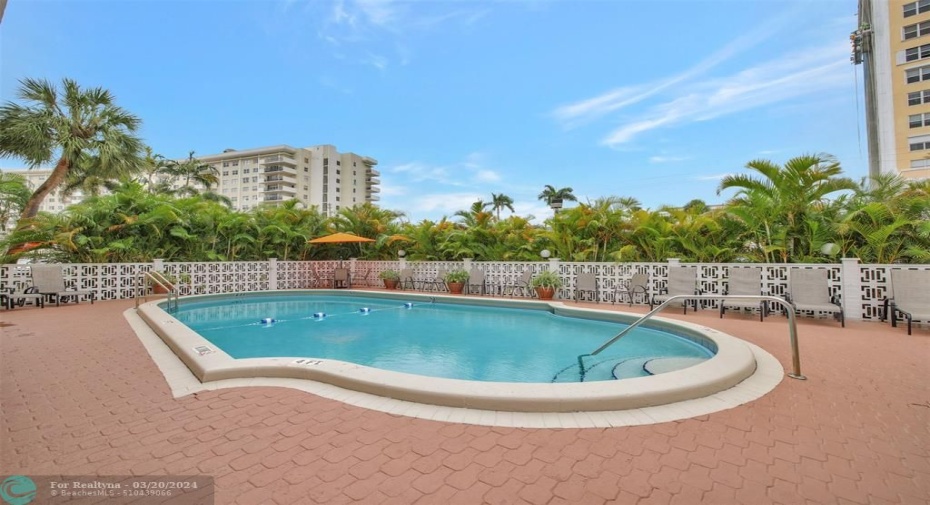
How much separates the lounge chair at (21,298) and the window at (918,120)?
5998 centimetres

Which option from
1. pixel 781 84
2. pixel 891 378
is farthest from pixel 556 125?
pixel 891 378

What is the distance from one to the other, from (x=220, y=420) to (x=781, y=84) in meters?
18.3

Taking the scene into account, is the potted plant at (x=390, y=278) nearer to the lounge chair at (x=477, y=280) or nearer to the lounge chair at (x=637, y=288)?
the lounge chair at (x=477, y=280)

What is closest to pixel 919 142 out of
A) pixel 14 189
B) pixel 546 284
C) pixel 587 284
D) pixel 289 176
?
pixel 587 284

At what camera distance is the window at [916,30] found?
A: 34.6 m

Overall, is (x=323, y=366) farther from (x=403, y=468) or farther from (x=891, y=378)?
(x=891, y=378)

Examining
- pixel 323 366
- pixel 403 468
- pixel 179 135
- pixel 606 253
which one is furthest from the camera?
pixel 179 135

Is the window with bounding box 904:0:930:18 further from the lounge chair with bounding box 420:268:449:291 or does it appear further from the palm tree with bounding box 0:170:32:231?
the palm tree with bounding box 0:170:32:231

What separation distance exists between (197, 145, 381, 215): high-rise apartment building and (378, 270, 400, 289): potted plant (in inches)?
2601

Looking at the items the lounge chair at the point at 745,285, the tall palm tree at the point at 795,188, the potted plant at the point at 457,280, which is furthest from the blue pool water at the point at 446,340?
the tall palm tree at the point at 795,188

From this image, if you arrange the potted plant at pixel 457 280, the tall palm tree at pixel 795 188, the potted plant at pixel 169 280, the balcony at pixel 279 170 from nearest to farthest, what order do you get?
the tall palm tree at pixel 795 188
the potted plant at pixel 169 280
the potted plant at pixel 457 280
the balcony at pixel 279 170

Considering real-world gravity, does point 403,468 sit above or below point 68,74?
below

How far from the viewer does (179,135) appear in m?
54.2

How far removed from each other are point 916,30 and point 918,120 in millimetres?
8099
